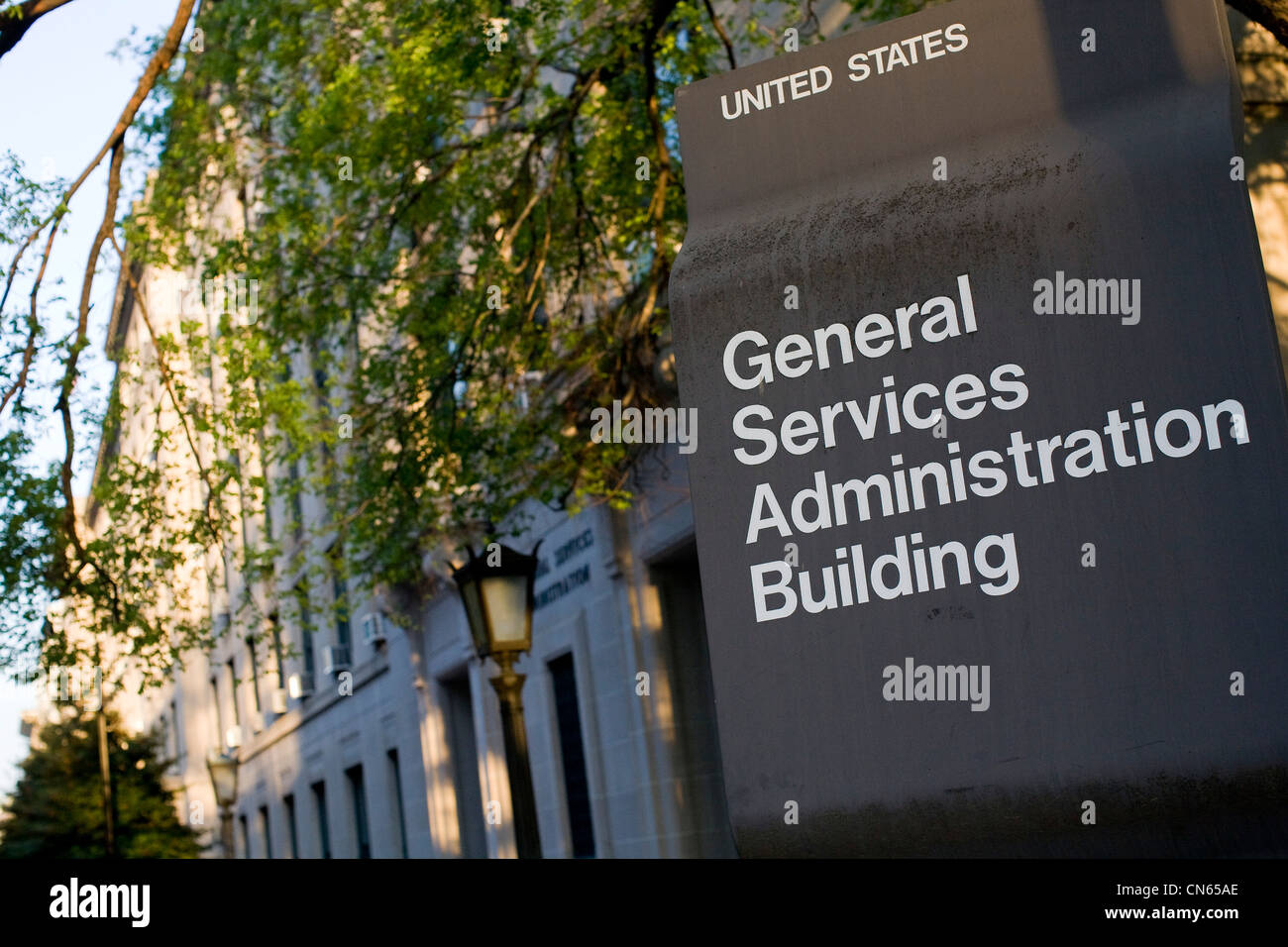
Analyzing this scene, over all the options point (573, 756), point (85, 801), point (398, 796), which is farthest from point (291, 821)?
point (573, 756)

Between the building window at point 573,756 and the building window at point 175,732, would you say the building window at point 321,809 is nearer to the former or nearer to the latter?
the building window at point 573,756

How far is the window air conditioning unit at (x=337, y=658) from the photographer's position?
→ 89.6 feet

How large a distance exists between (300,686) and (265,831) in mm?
8338

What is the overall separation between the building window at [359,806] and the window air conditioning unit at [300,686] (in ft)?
7.09

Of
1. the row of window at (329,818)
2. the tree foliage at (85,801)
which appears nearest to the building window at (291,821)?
the row of window at (329,818)

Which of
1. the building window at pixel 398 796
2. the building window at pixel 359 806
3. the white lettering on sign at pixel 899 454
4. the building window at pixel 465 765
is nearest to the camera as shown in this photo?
the white lettering on sign at pixel 899 454

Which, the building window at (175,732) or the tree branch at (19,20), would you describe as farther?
the building window at (175,732)

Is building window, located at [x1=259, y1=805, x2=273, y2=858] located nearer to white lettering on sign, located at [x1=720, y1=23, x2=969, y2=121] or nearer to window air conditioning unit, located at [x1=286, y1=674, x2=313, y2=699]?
window air conditioning unit, located at [x1=286, y1=674, x2=313, y2=699]

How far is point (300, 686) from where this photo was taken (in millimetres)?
29531

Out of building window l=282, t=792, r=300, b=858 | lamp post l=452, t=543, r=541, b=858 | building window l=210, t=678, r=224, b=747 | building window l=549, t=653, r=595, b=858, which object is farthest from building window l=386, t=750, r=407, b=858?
building window l=210, t=678, r=224, b=747

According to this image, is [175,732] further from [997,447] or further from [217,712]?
[997,447]

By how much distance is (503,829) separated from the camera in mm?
19703

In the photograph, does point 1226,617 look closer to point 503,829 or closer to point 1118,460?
point 1118,460

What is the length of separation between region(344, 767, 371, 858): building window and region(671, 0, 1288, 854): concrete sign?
25198mm
